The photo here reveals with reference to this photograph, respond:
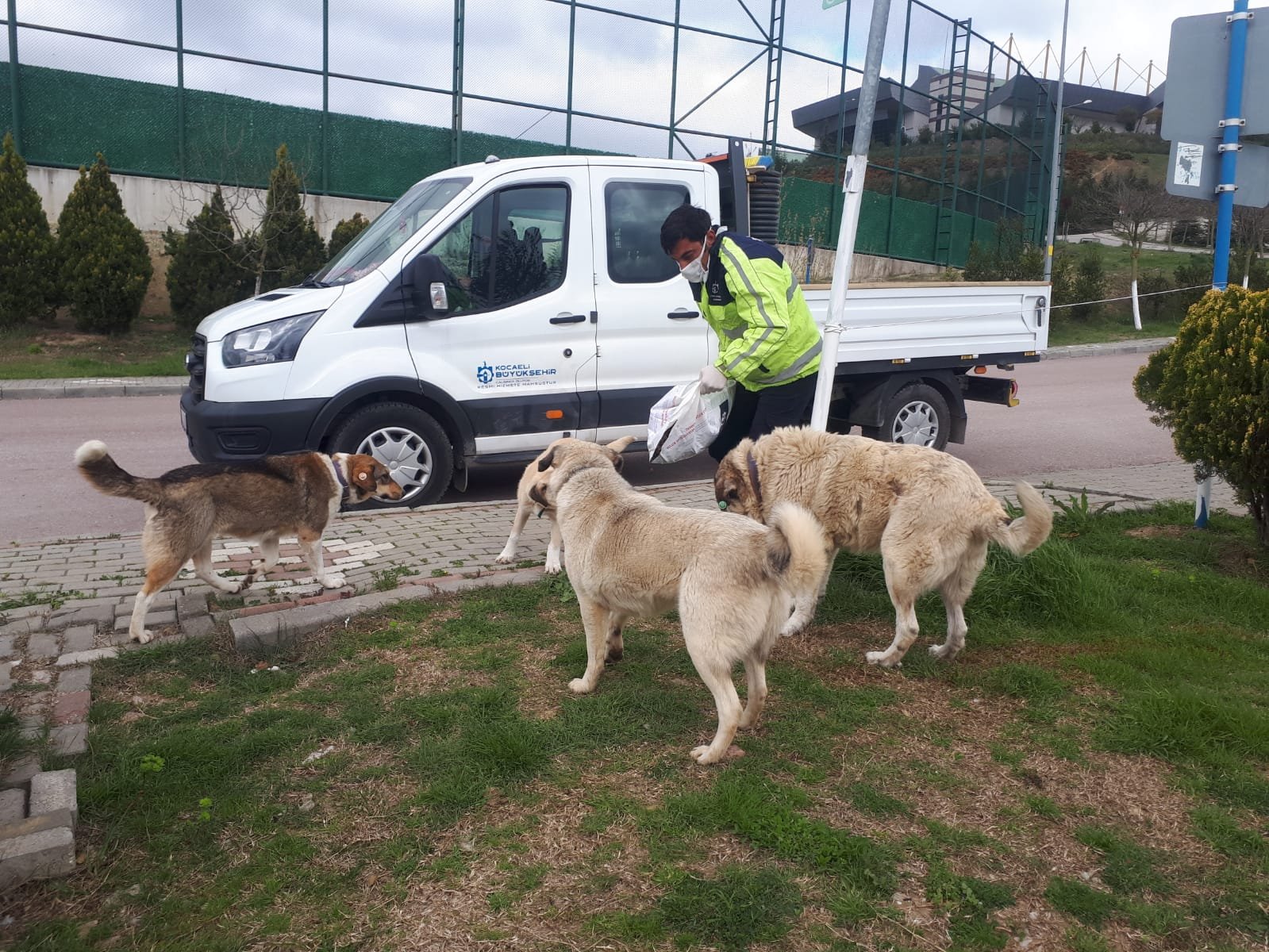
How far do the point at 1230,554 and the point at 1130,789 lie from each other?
136 inches

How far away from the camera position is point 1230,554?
6.27m

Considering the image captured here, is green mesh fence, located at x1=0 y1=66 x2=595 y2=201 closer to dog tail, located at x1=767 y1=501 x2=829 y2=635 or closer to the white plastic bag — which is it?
the white plastic bag

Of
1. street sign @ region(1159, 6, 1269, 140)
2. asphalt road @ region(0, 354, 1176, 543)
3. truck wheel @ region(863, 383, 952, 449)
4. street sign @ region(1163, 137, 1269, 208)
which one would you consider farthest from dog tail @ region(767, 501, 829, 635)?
truck wheel @ region(863, 383, 952, 449)

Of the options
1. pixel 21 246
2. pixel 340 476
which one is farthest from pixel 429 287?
pixel 21 246

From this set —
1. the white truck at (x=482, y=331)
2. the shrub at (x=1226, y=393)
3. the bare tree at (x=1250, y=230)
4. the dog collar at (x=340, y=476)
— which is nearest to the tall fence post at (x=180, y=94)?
the white truck at (x=482, y=331)

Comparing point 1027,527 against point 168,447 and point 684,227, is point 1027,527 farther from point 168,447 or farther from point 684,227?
point 168,447

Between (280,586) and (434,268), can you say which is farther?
(434,268)

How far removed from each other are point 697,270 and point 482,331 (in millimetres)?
2322

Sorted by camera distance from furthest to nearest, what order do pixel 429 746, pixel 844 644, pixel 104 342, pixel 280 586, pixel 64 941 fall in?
1. pixel 104 342
2. pixel 280 586
3. pixel 844 644
4. pixel 429 746
5. pixel 64 941

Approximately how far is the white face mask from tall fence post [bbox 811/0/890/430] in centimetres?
79

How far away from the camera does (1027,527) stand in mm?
4359

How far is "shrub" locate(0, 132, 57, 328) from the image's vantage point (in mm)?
15469

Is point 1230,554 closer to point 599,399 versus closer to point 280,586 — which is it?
point 599,399

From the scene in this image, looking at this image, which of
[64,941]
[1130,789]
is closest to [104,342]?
[64,941]
